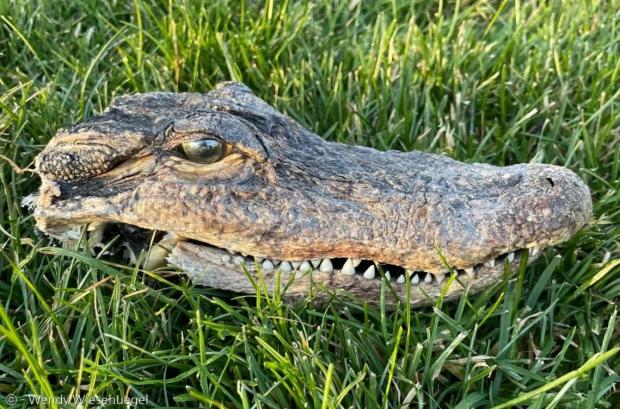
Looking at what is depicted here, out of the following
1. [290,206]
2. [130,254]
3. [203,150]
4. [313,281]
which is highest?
[203,150]

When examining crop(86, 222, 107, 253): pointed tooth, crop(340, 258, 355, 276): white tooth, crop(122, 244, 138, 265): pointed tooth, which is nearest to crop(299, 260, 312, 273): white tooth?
crop(340, 258, 355, 276): white tooth

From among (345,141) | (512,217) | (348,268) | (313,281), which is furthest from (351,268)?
(345,141)

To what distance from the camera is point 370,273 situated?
228 centimetres

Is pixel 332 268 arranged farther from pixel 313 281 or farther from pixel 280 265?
pixel 280 265

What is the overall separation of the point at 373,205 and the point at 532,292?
78cm

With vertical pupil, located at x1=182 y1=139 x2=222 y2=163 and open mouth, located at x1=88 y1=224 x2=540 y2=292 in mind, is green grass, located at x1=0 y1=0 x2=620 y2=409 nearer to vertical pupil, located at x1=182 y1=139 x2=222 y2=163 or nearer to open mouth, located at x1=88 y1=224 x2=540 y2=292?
open mouth, located at x1=88 y1=224 x2=540 y2=292

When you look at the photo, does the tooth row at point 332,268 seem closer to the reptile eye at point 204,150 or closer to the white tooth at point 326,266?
the white tooth at point 326,266

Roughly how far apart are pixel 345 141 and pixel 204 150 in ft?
4.05

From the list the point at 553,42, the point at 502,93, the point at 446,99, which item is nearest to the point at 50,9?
the point at 446,99

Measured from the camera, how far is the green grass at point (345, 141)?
215cm

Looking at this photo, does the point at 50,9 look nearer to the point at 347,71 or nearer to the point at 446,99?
the point at 347,71

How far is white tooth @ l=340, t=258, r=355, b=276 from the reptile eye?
0.58 m

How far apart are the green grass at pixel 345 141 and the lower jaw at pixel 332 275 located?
66 millimetres

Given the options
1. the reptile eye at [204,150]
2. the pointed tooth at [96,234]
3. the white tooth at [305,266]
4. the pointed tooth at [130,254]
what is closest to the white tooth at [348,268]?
the white tooth at [305,266]
